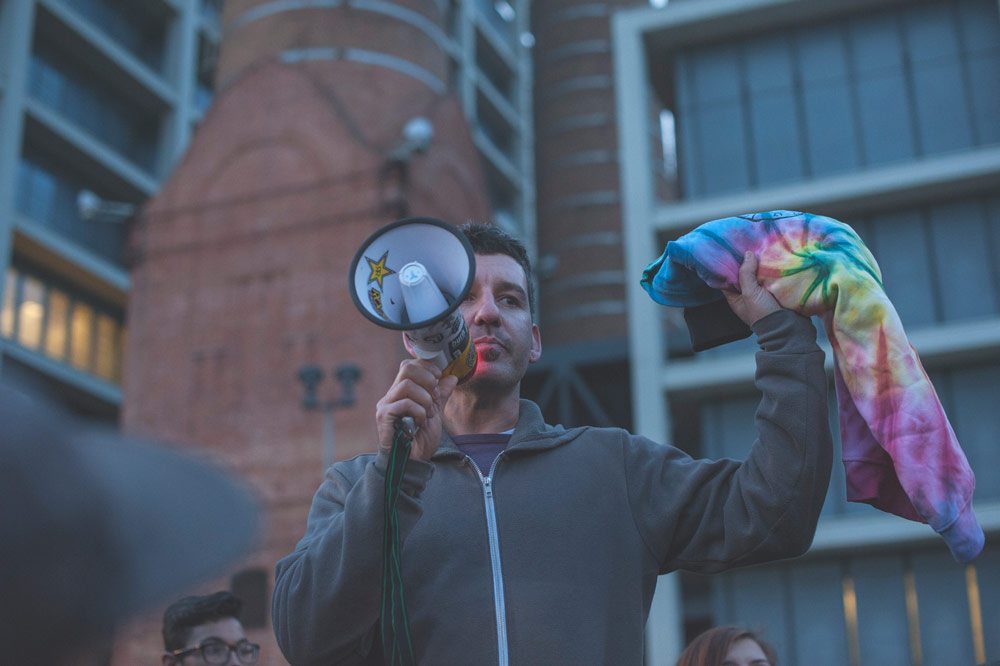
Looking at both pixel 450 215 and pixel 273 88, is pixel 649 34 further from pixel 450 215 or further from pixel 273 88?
pixel 273 88

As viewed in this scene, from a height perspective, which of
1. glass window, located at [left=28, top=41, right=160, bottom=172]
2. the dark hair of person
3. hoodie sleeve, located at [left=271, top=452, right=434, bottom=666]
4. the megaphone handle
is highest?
glass window, located at [left=28, top=41, right=160, bottom=172]

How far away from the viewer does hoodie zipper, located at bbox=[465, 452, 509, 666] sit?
324cm

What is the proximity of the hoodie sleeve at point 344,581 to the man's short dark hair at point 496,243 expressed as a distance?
869mm

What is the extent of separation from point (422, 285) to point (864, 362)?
1173 millimetres

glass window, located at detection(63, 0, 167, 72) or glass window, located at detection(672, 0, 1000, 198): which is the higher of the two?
glass window, located at detection(63, 0, 167, 72)

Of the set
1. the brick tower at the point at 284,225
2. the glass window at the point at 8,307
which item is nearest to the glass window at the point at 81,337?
the glass window at the point at 8,307

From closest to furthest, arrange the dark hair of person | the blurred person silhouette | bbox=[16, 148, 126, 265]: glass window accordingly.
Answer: the blurred person silhouette < the dark hair of person < bbox=[16, 148, 126, 265]: glass window

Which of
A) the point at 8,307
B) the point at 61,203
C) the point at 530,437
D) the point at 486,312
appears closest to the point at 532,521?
the point at 530,437

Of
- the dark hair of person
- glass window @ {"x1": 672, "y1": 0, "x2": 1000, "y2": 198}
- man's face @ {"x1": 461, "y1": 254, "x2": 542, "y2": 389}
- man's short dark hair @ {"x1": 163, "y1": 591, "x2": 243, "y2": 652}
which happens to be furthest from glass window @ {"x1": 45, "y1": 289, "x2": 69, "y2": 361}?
man's face @ {"x1": 461, "y1": 254, "x2": 542, "y2": 389}

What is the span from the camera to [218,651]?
642cm

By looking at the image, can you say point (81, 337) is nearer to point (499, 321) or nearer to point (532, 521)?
point (499, 321)

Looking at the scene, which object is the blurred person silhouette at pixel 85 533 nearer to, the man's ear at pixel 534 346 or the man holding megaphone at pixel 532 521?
the man holding megaphone at pixel 532 521

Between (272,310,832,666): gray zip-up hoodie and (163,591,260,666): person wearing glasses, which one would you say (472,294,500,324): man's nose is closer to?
(272,310,832,666): gray zip-up hoodie

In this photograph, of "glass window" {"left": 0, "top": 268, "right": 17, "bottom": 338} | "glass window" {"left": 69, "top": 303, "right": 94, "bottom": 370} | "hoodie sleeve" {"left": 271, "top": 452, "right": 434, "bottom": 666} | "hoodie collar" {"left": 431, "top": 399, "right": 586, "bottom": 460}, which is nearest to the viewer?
"hoodie sleeve" {"left": 271, "top": 452, "right": 434, "bottom": 666}
